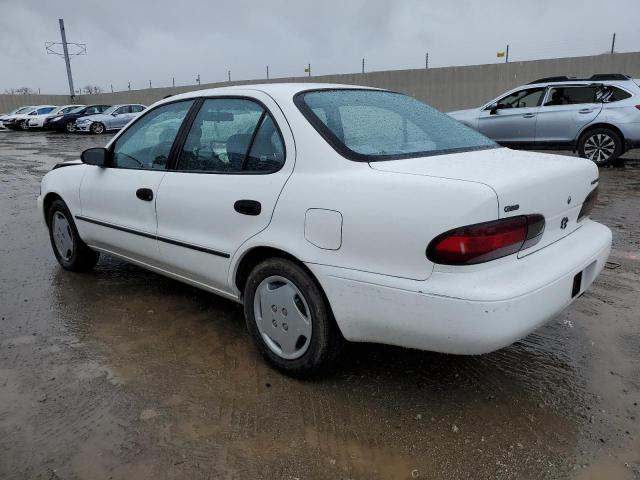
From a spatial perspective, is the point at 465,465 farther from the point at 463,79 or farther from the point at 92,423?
the point at 463,79

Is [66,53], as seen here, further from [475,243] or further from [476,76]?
[475,243]

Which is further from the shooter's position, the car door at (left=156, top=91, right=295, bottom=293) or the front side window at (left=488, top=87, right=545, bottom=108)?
the front side window at (left=488, top=87, right=545, bottom=108)

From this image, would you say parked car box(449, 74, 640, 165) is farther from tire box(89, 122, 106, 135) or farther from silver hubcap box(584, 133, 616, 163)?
tire box(89, 122, 106, 135)

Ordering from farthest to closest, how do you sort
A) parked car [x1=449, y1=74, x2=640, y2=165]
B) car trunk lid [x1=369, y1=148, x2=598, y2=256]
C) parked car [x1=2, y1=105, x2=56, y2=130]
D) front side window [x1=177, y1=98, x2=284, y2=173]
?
parked car [x1=2, y1=105, x2=56, y2=130] → parked car [x1=449, y1=74, x2=640, y2=165] → front side window [x1=177, y1=98, x2=284, y2=173] → car trunk lid [x1=369, y1=148, x2=598, y2=256]

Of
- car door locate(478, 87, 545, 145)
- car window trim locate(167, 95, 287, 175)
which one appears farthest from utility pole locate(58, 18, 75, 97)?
car window trim locate(167, 95, 287, 175)

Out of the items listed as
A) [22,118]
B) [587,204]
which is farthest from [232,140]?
[22,118]

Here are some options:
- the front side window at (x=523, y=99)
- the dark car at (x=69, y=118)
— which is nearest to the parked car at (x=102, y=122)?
the dark car at (x=69, y=118)

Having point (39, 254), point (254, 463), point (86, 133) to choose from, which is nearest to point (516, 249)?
point (254, 463)

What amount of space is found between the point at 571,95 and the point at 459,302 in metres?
9.83

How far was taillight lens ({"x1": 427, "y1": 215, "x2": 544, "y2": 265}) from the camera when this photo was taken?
2.17 meters

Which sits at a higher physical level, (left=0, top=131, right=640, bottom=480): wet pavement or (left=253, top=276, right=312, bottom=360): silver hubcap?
(left=253, top=276, right=312, bottom=360): silver hubcap

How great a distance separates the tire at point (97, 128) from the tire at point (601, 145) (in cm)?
2194

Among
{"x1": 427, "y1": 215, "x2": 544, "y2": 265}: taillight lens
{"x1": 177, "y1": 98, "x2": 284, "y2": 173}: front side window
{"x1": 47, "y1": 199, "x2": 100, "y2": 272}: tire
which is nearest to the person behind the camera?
{"x1": 427, "y1": 215, "x2": 544, "y2": 265}: taillight lens

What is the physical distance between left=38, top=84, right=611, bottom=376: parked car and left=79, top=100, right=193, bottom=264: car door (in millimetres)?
17
